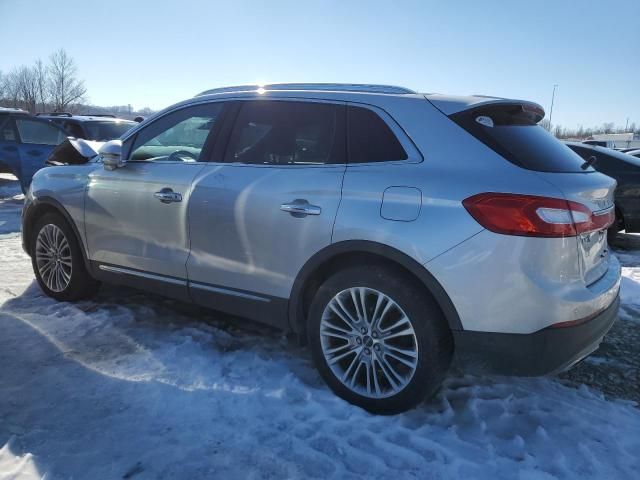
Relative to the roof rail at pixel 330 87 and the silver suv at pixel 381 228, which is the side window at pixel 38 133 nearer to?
the silver suv at pixel 381 228

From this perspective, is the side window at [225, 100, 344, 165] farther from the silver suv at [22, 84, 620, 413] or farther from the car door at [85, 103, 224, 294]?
the car door at [85, 103, 224, 294]

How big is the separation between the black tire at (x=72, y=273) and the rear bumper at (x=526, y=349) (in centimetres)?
330

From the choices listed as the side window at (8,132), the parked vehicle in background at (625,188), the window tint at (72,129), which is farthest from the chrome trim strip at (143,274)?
the side window at (8,132)

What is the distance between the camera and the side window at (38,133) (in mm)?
10540

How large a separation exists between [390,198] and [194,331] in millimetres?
2054

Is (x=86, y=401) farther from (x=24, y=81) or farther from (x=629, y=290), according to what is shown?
(x=24, y=81)

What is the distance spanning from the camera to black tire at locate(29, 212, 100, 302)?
4.40m

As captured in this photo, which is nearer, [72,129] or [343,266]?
[343,266]

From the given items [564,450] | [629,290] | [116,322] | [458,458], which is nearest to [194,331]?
[116,322]

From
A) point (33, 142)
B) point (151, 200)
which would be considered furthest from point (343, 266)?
point (33, 142)

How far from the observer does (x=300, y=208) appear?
2.96 meters

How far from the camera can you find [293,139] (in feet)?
10.6

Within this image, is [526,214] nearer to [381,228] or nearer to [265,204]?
[381,228]

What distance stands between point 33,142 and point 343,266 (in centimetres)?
988
